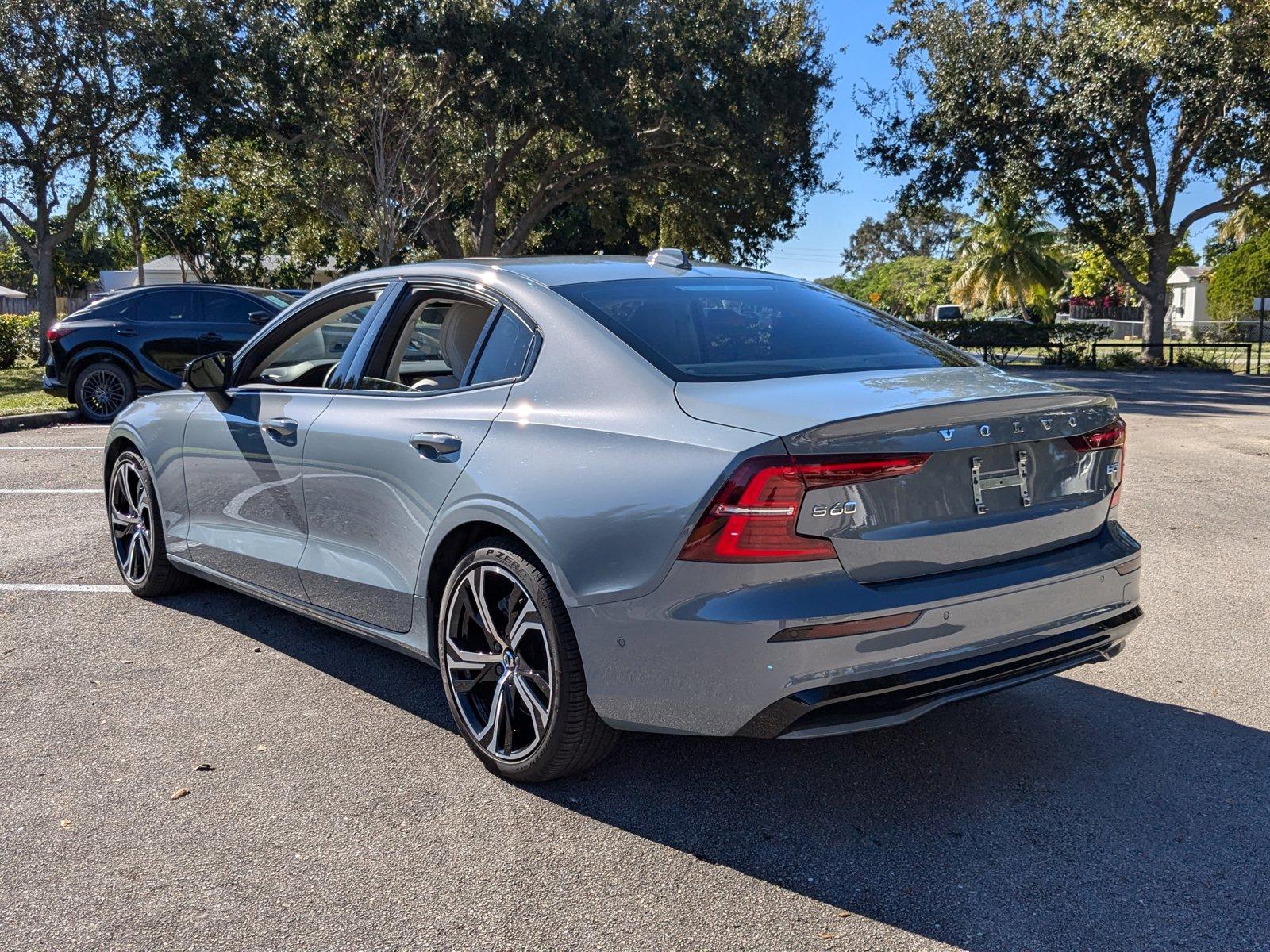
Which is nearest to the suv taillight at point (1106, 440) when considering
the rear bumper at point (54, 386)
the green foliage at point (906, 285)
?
the rear bumper at point (54, 386)

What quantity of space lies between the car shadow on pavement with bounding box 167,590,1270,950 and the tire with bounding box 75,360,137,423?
11.5 m

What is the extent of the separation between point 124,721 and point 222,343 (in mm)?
10754

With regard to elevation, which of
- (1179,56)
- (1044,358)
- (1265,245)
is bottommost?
(1044,358)

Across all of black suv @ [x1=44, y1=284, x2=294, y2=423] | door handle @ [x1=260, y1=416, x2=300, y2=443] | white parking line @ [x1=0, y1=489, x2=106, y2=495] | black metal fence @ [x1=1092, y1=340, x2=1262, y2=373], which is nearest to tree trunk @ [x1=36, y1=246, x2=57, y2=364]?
black suv @ [x1=44, y1=284, x2=294, y2=423]

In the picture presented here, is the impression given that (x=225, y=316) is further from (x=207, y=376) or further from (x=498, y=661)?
(x=498, y=661)

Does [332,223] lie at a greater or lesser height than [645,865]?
greater

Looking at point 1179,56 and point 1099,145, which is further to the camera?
point 1099,145

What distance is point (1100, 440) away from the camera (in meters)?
3.82

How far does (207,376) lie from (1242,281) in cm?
5532

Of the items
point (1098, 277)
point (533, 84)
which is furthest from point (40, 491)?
point (1098, 277)

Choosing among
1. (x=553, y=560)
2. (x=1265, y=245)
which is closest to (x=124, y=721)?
(x=553, y=560)

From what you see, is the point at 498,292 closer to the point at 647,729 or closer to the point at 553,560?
the point at 553,560

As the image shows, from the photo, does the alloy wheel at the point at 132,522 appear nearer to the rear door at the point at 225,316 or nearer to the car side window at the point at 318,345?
the car side window at the point at 318,345

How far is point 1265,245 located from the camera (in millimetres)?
50750
